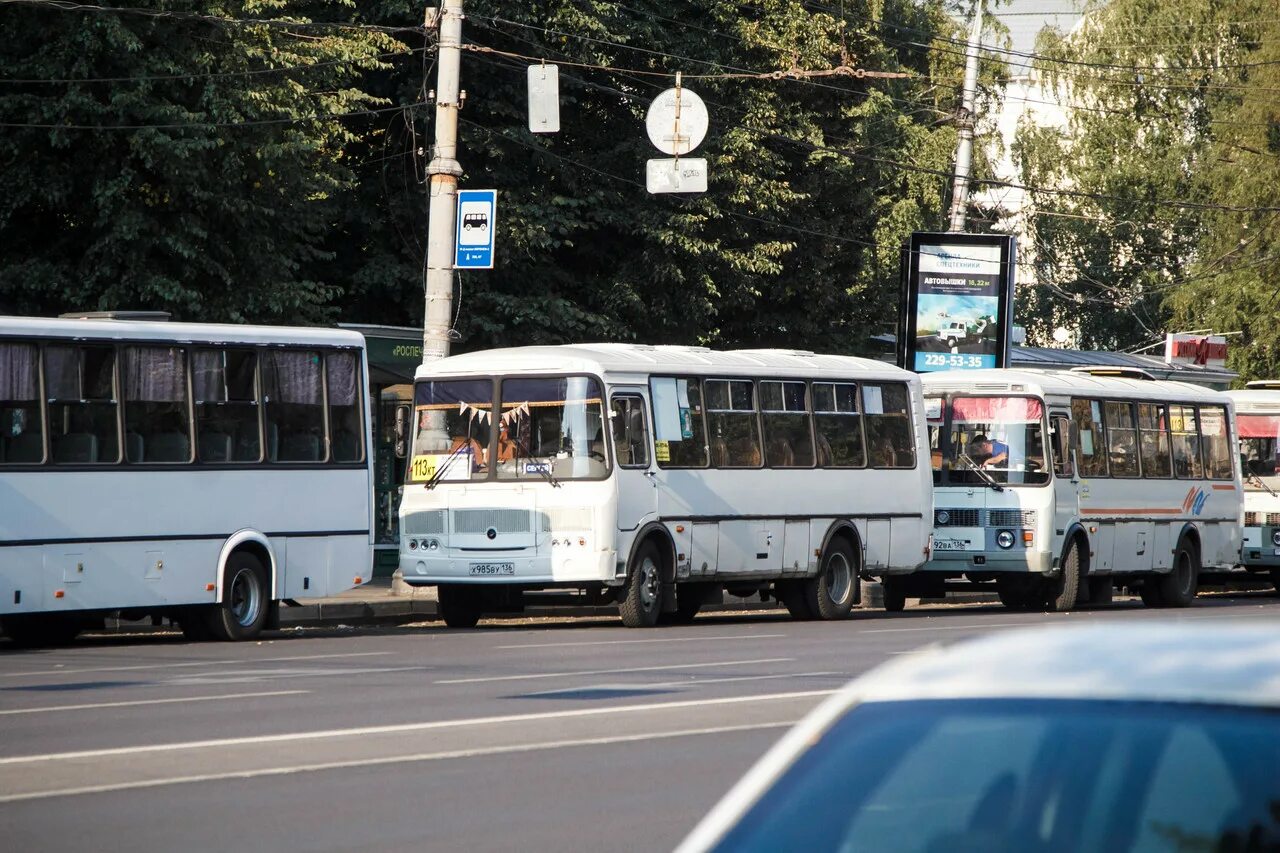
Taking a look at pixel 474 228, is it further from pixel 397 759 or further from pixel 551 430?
pixel 397 759

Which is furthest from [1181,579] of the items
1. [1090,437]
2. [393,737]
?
[393,737]

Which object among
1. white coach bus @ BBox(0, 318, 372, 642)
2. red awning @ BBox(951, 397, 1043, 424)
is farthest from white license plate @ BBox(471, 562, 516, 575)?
red awning @ BBox(951, 397, 1043, 424)

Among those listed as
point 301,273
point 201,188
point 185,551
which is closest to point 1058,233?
point 301,273

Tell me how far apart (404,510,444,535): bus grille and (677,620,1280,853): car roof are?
19.0m

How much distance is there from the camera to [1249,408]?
36.6 m

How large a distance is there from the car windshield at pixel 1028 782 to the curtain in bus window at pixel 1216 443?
2985 centimetres

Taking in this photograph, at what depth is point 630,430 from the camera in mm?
22391

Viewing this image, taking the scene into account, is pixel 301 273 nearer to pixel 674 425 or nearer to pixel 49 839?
pixel 674 425

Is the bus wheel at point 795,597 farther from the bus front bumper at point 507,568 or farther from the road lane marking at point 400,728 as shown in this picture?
the road lane marking at point 400,728

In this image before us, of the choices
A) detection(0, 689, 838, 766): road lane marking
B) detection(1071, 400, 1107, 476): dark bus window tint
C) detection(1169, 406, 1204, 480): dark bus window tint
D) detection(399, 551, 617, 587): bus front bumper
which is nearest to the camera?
detection(0, 689, 838, 766): road lane marking

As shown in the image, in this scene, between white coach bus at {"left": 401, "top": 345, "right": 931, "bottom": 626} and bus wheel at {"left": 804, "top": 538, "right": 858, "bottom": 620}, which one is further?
bus wheel at {"left": 804, "top": 538, "right": 858, "bottom": 620}

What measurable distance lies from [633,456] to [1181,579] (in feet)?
38.1

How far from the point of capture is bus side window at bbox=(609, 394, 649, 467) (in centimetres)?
2211

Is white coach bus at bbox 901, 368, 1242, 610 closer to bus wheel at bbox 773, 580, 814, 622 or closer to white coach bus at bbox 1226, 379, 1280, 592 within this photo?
bus wheel at bbox 773, 580, 814, 622
